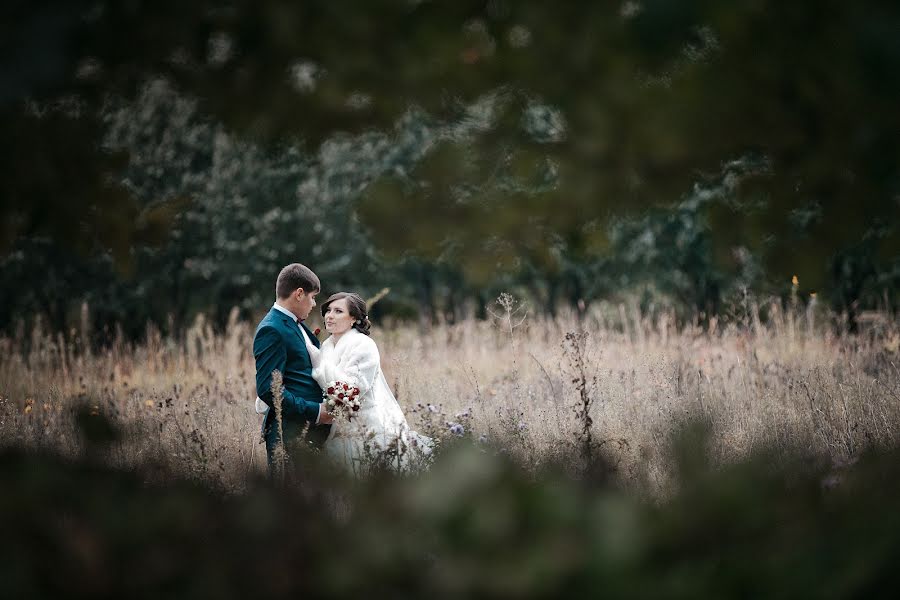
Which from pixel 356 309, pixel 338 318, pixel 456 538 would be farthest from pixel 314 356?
pixel 456 538

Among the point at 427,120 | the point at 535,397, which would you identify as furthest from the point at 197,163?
the point at 427,120

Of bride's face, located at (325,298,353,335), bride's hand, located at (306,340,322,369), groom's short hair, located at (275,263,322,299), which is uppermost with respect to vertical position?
groom's short hair, located at (275,263,322,299)

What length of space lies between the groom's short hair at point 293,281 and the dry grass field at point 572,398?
36.5 inches

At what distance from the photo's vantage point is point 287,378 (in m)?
4.20

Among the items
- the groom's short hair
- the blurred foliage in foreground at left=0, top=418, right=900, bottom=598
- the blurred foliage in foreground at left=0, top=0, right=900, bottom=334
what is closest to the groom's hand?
the groom's short hair

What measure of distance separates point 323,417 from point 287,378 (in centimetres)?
28

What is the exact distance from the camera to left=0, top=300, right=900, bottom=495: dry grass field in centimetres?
467

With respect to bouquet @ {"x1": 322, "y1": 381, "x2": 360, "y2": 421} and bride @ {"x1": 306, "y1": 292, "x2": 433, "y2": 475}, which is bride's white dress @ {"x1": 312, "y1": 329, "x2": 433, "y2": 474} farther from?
bouquet @ {"x1": 322, "y1": 381, "x2": 360, "y2": 421}

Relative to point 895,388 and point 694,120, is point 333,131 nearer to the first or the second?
point 694,120

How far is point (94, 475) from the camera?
1.30 meters

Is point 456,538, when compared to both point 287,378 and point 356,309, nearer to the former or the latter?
point 287,378

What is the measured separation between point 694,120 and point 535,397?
4.62 m

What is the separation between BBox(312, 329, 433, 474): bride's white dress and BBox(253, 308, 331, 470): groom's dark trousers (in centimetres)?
12

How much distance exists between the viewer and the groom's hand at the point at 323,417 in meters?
4.16
